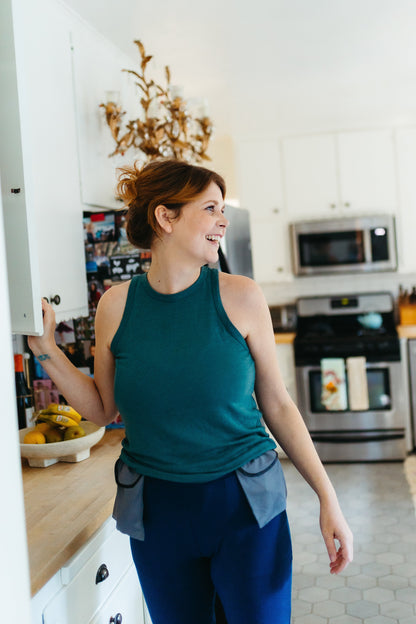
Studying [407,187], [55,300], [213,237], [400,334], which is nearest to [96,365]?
[213,237]

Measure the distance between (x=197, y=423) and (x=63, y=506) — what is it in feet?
1.82

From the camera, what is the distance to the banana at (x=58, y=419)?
194 cm

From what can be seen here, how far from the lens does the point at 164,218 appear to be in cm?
134

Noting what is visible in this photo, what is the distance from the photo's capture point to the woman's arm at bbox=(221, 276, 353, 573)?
1.29m

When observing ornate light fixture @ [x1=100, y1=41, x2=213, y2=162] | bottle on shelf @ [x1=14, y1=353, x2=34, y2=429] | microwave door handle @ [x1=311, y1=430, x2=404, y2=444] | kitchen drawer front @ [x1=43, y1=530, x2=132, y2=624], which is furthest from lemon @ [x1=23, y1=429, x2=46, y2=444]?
microwave door handle @ [x1=311, y1=430, x2=404, y2=444]

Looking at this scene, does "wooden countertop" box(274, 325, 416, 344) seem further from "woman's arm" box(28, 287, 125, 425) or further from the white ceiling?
"woman's arm" box(28, 287, 125, 425)

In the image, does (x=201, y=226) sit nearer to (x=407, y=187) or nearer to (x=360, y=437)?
(x=360, y=437)

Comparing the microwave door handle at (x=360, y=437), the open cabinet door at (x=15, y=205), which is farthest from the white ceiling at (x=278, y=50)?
the microwave door handle at (x=360, y=437)

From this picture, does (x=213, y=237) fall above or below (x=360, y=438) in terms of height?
above

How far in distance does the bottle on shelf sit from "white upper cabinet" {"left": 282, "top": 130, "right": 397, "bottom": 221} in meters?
3.11

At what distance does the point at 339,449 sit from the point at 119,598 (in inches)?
123

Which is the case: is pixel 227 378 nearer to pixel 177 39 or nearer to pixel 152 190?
pixel 152 190

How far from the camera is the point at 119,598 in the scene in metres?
1.65

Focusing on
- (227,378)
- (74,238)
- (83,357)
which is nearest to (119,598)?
(227,378)
